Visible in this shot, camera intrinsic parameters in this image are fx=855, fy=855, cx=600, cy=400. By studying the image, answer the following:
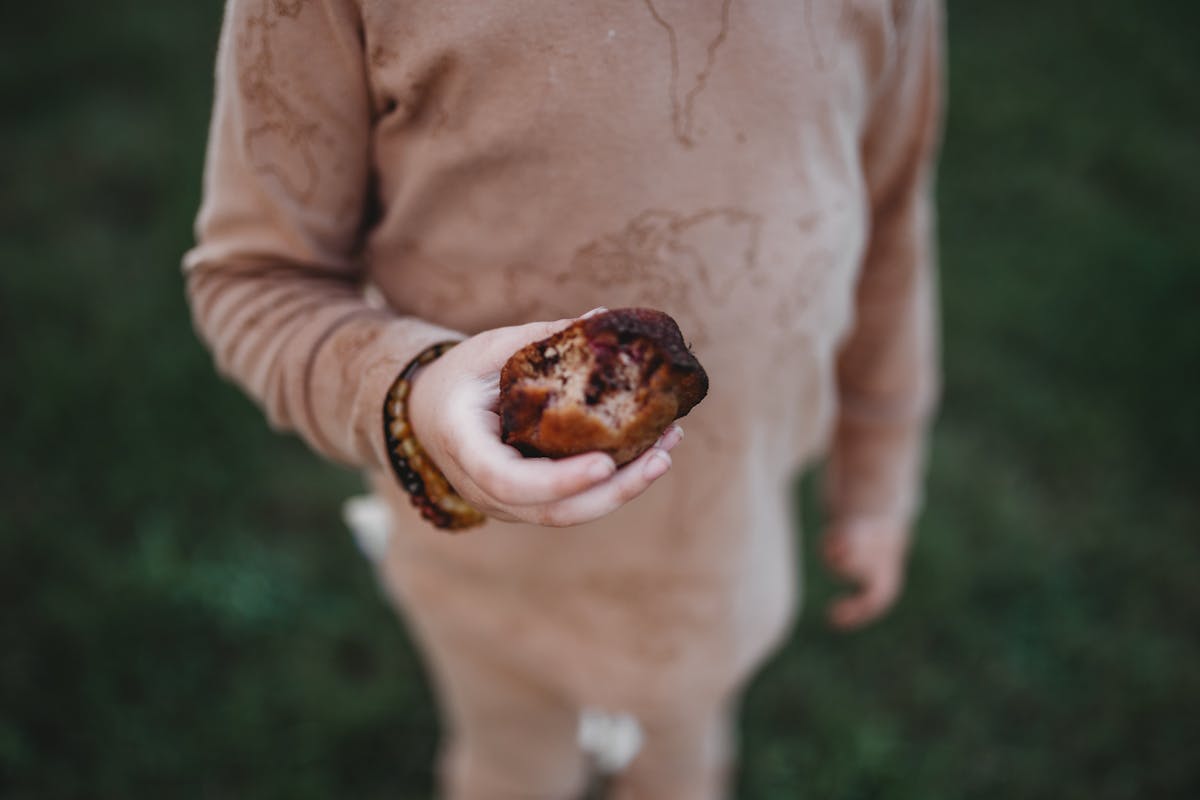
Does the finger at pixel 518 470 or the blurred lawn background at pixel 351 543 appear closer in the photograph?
the finger at pixel 518 470

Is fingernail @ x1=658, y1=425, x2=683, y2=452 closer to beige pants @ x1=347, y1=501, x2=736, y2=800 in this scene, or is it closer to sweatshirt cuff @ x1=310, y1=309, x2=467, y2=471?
sweatshirt cuff @ x1=310, y1=309, x2=467, y2=471

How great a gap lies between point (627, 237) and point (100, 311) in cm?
264

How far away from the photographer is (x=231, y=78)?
0.87 m

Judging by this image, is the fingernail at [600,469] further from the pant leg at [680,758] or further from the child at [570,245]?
the pant leg at [680,758]

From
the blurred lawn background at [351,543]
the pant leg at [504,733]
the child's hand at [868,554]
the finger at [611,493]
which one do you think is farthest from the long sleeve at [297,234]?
the blurred lawn background at [351,543]

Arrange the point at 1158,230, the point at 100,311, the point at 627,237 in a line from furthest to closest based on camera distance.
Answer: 1. the point at 1158,230
2. the point at 100,311
3. the point at 627,237

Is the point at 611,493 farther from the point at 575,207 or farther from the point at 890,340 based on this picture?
the point at 890,340

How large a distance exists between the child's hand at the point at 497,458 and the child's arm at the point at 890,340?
0.62 m

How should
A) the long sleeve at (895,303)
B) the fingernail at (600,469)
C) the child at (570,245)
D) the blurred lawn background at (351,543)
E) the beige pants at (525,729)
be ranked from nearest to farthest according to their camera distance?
the fingernail at (600,469) → the child at (570,245) → the long sleeve at (895,303) → the beige pants at (525,729) → the blurred lawn background at (351,543)

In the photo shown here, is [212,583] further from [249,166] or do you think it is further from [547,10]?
[547,10]

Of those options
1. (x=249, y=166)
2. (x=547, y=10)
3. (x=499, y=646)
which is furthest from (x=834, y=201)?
(x=499, y=646)

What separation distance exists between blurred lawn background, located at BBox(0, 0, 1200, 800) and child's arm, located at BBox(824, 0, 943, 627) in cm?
80

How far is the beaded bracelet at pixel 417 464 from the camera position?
2.71 feet

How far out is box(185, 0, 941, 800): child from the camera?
0.79 meters
